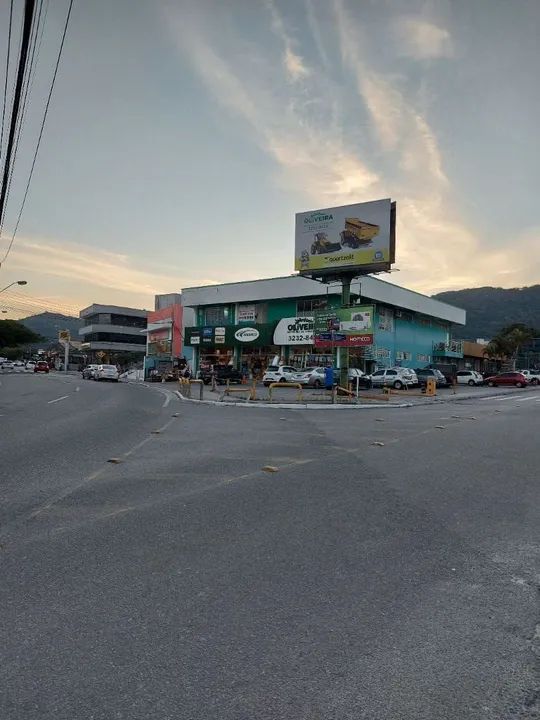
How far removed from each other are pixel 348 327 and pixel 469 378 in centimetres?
2974

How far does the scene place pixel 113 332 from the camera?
109625 mm

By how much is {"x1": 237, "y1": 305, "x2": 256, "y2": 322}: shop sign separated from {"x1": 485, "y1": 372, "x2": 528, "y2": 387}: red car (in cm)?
2561

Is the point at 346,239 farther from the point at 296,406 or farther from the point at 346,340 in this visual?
the point at 296,406

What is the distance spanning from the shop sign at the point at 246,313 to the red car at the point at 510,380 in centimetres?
2561

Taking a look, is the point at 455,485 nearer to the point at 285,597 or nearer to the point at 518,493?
the point at 518,493

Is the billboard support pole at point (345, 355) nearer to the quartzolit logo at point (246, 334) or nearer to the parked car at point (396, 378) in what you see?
the parked car at point (396, 378)

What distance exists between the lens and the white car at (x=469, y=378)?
5353 centimetres

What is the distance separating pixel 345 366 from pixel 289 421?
15.1m

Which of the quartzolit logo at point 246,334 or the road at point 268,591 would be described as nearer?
the road at point 268,591

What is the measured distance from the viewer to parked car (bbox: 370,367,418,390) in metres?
40.9

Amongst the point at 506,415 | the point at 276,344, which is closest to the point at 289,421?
the point at 506,415

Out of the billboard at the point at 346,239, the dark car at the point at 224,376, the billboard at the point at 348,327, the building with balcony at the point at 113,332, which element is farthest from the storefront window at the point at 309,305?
the building with balcony at the point at 113,332

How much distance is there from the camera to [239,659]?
2.92 m

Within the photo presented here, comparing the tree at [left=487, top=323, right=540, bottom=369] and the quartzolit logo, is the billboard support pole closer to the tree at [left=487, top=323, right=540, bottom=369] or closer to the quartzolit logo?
the quartzolit logo
